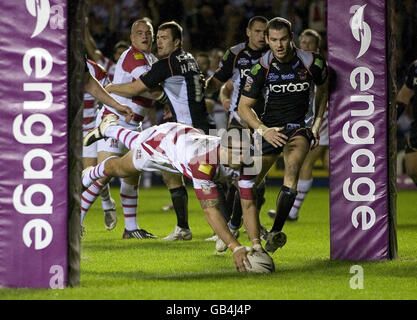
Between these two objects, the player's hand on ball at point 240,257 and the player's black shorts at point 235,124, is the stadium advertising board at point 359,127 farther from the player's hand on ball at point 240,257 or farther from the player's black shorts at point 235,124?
the player's black shorts at point 235,124

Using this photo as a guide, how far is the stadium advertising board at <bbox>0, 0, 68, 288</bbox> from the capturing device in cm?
584

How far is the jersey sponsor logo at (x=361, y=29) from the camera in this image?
7383 mm

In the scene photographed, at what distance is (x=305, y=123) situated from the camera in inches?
328

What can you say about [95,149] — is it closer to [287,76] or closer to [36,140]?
[287,76]

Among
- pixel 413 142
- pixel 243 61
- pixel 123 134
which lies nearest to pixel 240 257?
pixel 123 134

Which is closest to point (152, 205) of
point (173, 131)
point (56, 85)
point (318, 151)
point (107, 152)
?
point (318, 151)

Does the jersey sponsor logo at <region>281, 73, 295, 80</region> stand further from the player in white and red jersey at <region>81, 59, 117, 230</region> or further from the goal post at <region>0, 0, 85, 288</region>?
the goal post at <region>0, 0, 85, 288</region>

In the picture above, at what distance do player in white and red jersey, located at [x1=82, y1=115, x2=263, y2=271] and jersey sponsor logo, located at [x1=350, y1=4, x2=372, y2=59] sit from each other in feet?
4.49

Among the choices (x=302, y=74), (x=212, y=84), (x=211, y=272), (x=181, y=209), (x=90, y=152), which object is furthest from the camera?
(x=90, y=152)

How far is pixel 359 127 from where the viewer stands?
7.45 m

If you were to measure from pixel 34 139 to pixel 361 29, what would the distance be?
3.00 m

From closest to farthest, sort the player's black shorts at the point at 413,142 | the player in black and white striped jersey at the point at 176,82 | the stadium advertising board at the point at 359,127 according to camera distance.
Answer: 1. the stadium advertising board at the point at 359,127
2. the player in black and white striped jersey at the point at 176,82
3. the player's black shorts at the point at 413,142

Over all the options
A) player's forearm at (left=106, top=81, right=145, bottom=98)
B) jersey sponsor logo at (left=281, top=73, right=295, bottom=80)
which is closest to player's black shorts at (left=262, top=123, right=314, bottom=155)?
jersey sponsor logo at (left=281, top=73, right=295, bottom=80)

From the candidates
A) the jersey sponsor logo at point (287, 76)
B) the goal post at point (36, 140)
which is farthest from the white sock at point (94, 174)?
the goal post at point (36, 140)
